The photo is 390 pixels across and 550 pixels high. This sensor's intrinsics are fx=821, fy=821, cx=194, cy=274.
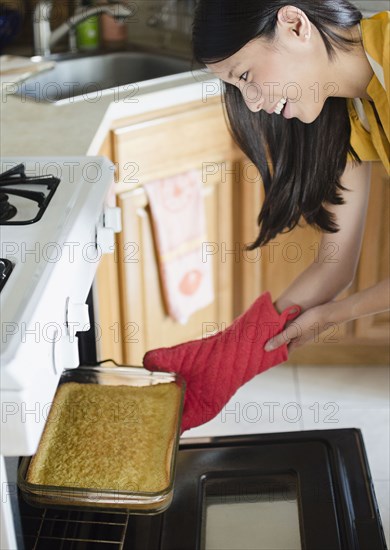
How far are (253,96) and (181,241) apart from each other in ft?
2.91

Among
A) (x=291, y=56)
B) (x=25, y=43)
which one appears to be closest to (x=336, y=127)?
(x=291, y=56)

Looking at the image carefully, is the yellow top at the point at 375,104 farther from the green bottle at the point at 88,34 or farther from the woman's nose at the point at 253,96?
the green bottle at the point at 88,34

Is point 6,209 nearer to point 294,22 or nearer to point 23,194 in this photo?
point 23,194

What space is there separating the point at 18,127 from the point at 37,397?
100 centimetres

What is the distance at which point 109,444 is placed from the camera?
112 cm

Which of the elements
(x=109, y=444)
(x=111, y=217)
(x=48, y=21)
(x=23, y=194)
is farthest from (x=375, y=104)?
(x=48, y=21)

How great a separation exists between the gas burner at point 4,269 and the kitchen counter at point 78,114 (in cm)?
56

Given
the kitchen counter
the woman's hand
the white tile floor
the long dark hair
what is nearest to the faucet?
the kitchen counter

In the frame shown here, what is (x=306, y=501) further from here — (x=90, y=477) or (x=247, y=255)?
(x=247, y=255)

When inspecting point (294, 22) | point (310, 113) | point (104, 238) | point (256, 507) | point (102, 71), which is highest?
point (294, 22)

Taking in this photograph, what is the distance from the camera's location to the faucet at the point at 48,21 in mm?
2318

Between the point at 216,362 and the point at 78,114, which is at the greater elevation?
the point at 78,114

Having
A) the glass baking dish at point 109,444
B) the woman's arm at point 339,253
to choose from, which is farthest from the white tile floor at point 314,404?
the glass baking dish at point 109,444

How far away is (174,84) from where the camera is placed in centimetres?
201
